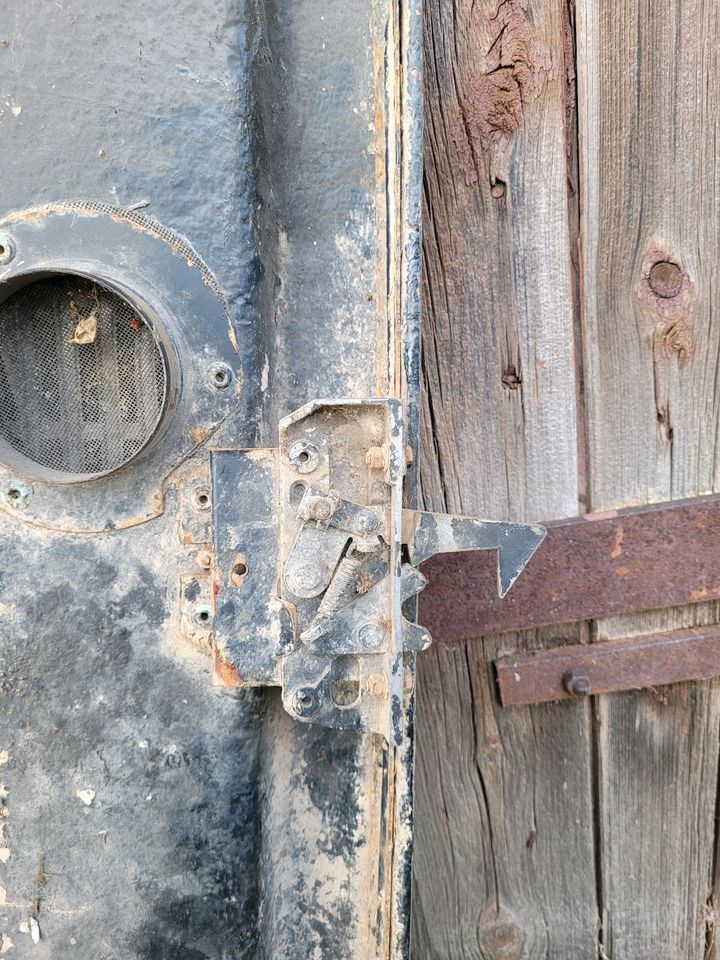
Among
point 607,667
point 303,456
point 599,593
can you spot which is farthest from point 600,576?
point 303,456

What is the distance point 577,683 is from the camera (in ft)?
3.33

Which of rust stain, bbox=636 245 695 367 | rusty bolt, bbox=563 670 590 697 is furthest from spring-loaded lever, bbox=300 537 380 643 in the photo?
rust stain, bbox=636 245 695 367

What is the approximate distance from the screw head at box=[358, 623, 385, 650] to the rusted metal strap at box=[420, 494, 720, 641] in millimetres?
269

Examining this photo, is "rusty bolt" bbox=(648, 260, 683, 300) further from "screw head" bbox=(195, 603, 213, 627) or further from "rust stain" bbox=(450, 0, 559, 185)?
"screw head" bbox=(195, 603, 213, 627)

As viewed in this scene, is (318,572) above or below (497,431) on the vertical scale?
below

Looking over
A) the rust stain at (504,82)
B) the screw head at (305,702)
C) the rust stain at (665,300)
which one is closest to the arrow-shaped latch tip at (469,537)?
the screw head at (305,702)

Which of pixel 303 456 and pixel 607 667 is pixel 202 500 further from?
pixel 607 667

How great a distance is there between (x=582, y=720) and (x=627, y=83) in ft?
3.00

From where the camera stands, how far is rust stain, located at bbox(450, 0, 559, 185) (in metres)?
0.95

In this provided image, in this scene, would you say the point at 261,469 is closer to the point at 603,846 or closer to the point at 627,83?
the point at 627,83

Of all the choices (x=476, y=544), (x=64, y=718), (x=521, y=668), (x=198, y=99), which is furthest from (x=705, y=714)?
(x=198, y=99)

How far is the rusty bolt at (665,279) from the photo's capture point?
1.01 m

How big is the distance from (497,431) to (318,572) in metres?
0.44

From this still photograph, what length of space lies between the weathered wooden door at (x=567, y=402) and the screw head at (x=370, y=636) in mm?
352
